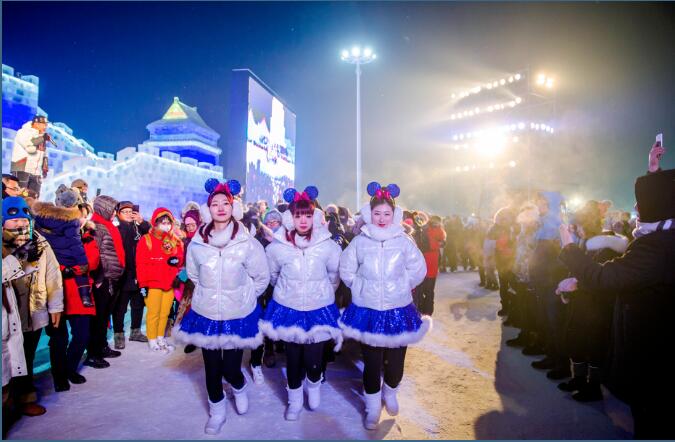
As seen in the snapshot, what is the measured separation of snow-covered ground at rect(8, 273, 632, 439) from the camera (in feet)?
10.6

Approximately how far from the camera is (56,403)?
3639 mm

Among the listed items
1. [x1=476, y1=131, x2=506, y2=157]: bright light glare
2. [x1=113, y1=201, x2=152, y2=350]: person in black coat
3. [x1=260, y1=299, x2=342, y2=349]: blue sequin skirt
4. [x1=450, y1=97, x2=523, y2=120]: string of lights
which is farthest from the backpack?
[x1=450, y1=97, x2=523, y2=120]: string of lights

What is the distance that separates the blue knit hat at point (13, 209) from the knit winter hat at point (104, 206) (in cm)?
161

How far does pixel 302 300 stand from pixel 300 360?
60 cm

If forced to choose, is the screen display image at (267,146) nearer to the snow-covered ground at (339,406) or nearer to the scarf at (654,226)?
the snow-covered ground at (339,406)

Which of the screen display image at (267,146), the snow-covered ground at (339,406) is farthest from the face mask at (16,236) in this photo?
the screen display image at (267,146)

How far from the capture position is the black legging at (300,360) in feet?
11.4

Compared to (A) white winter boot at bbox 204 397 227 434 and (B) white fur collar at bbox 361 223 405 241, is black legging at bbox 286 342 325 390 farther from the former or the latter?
(B) white fur collar at bbox 361 223 405 241

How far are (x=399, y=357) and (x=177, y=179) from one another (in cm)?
2044

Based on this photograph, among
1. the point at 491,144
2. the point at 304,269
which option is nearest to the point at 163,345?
the point at 304,269

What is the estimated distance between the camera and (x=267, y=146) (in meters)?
23.6

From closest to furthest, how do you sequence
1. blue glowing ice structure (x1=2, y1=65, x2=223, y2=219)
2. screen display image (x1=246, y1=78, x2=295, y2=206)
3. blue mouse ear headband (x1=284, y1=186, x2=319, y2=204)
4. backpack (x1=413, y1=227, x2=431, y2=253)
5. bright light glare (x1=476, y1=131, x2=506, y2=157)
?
blue mouse ear headband (x1=284, y1=186, x2=319, y2=204) < backpack (x1=413, y1=227, x2=431, y2=253) < blue glowing ice structure (x1=2, y1=65, x2=223, y2=219) < screen display image (x1=246, y1=78, x2=295, y2=206) < bright light glare (x1=476, y1=131, x2=506, y2=157)

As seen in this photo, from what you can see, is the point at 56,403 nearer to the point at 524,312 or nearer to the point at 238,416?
the point at 238,416

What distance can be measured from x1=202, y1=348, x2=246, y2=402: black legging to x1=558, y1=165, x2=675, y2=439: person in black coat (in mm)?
2961
